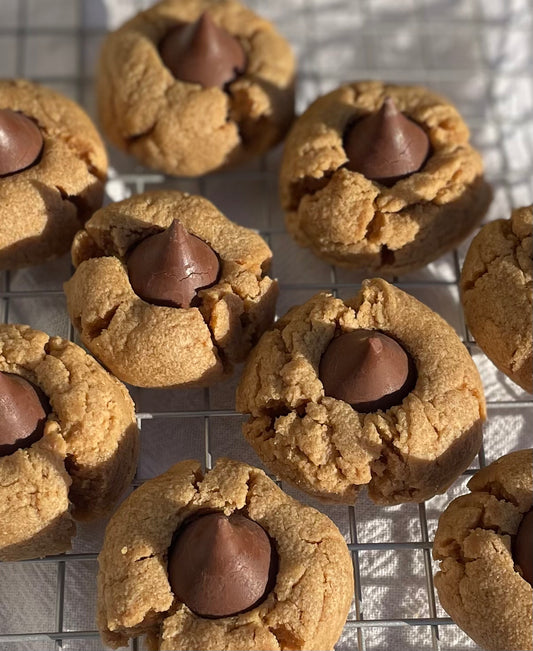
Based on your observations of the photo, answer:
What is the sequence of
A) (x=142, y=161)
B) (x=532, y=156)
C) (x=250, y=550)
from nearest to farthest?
(x=250, y=550) < (x=142, y=161) < (x=532, y=156)

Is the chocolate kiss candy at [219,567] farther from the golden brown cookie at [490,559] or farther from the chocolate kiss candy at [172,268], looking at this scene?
the chocolate kiss candy at [172,268]

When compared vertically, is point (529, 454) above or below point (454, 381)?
below

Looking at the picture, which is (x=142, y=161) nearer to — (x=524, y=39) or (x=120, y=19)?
(x=120, y=19)

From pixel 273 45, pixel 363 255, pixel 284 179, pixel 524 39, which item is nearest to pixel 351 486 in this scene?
pixel 363 255

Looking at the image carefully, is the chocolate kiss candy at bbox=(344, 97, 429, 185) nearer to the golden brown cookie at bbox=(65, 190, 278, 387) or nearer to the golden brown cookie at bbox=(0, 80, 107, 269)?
the golden brown cookie at bbox=(65, 190, 278, 387)

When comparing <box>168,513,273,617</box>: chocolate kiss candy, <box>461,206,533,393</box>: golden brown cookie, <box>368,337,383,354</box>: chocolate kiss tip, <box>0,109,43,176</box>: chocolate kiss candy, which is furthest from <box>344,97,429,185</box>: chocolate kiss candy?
<box>168,513,273,617</box>: chocolate kiss candy

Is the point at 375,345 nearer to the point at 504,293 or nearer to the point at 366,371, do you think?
the point at 366,371

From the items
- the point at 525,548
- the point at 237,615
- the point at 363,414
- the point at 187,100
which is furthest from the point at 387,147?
the point at 237,615
